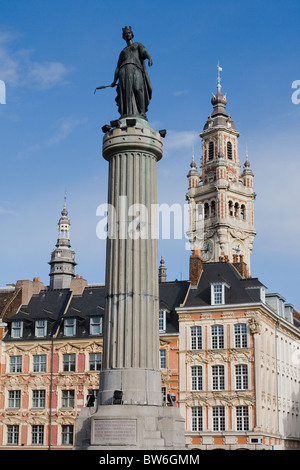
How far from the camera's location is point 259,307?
45.9 metres

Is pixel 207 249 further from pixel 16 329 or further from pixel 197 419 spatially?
pixel 197 419

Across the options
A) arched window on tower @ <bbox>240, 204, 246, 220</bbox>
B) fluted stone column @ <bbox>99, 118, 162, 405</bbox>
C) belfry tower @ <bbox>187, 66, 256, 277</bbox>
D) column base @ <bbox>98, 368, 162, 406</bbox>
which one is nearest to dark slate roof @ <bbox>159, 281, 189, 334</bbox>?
fluted stone column @ <bbox>99, 118, 162, 405</bbox>

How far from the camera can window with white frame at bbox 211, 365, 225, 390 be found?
45.6 metres

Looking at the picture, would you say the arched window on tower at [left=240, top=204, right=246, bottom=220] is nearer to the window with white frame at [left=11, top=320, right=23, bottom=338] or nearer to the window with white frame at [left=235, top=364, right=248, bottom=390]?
the window with white frame at [left=11, top=320, right=23, bottom=338]

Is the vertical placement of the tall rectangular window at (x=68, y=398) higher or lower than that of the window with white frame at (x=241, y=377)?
lower

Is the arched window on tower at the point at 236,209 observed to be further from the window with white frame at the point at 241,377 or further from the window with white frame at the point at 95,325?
the window with white frame at the point at 241,377

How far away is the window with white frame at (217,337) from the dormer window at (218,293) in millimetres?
1667

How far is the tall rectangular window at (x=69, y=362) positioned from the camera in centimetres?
4900

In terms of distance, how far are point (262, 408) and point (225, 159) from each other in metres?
67.1

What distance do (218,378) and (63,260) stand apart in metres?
40.9

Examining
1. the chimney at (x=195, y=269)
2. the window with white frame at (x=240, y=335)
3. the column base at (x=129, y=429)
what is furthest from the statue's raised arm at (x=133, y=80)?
the chimney at (x=195, y=269)

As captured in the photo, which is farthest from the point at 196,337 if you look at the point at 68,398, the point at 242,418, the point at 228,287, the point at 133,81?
the point at 133,81

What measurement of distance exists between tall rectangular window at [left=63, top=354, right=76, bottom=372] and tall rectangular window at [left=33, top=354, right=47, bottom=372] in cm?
147

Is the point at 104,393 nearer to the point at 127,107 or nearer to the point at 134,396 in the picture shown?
the point at 134,396
